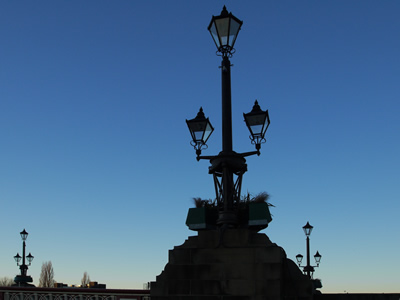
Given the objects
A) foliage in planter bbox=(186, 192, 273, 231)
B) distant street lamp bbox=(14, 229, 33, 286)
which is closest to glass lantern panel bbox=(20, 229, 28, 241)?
distant street lamp bbox=(14, 229, 33, 286)

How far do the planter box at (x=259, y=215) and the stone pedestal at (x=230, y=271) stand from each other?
0.31 m

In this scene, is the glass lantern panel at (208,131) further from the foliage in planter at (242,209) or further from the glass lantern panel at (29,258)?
the glass lantern panel at (29,258)

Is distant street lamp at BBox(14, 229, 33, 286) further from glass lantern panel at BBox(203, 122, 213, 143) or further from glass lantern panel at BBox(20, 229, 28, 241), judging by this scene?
glass lantern panel at BBox(203, 122, 213, 143)

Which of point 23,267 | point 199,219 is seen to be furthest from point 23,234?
point 199,219

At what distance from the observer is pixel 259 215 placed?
411 inches

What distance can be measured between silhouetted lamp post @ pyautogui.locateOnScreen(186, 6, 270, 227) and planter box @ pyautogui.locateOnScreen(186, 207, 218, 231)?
356mm

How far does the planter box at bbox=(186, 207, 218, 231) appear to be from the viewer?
10773mm

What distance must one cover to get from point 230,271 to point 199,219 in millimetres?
1355

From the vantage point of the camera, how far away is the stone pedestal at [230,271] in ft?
31.8

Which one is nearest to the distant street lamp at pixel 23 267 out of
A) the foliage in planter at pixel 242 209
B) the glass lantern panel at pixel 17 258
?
the glass lantern panel at pixel 17 258

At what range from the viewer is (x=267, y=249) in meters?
9.77

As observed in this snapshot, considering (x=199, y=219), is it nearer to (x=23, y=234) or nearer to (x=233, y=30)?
(x=233, y=30)

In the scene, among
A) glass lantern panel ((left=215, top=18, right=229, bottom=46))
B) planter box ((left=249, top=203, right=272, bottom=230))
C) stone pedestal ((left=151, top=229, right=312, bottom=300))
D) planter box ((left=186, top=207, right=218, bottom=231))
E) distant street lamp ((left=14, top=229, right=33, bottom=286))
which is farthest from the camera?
distant street lamp ((left=14, top=229, right=33, bottom=286))

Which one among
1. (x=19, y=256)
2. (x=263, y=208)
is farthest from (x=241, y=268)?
(x=19, y=256)
